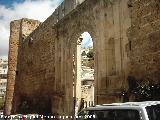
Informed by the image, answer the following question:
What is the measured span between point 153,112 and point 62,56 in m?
10.4

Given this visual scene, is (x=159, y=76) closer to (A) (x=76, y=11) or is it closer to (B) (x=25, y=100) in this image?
(A) (x=76, y=11)

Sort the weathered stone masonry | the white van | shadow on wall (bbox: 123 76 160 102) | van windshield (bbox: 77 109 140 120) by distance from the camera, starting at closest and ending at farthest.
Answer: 1. the white van
2. van windshield (bbox: 77 109 140 120)
3. shadow on wall (bbox: 123 76 160 102)
4. the weathered stone masonry

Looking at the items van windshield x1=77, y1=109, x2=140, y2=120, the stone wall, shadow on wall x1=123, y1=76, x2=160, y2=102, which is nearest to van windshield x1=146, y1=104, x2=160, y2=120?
van windshield x1=77, y1=109, x2=140, y2=120

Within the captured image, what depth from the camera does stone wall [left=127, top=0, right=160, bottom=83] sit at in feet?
29.6

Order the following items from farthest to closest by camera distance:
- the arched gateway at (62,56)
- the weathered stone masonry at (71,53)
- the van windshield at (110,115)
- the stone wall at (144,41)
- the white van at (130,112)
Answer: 1. the arched gateway at (62,56)
2. the weathered stone masonry at (71,53)
3. the stone wall at (144,41)
4. the van windshield at (110,115)
5. the white van at (130,112)

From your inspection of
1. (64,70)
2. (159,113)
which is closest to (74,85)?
(64,70)

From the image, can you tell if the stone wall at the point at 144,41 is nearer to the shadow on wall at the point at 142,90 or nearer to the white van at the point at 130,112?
the shadow on wall at the point at 142,90

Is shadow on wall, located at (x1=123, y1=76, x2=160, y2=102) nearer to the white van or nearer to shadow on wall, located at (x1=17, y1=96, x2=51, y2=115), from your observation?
the white van

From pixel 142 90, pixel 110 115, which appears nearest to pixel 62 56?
pixel 142 90

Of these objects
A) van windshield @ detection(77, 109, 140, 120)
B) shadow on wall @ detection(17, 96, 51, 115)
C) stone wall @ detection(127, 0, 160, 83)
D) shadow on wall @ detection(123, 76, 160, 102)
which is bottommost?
shadow on wall @ detection(17, 96, 51, 115)

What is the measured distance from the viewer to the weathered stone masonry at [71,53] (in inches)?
391

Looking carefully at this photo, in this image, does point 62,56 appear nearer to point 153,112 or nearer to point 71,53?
point 71,53

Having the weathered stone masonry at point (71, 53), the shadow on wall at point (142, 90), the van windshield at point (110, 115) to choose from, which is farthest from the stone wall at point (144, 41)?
the van windshield at point (110, 115)

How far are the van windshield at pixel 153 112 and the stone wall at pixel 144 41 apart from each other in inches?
143
